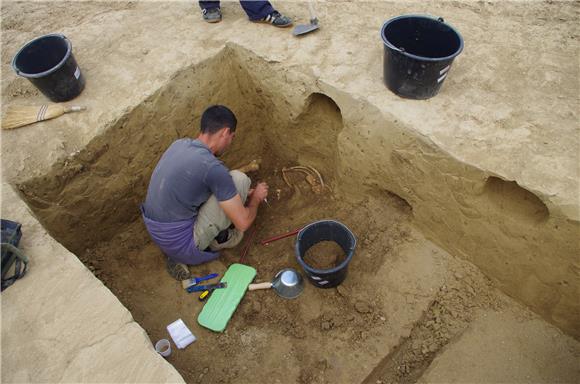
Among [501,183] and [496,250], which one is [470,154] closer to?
[501,183]

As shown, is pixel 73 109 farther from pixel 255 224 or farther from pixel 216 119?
pixel 255 224

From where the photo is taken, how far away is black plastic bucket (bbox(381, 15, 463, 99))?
100 inches

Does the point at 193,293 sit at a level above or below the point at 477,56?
below

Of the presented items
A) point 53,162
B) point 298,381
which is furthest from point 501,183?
point 53,162

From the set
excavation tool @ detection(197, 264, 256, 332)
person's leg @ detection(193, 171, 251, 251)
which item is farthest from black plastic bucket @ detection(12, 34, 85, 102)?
excavation tool @ detection(197, 264, 256, 332)

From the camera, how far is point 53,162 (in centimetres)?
286

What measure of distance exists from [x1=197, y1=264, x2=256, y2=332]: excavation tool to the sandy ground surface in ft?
0.26

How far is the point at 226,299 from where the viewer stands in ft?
9.33

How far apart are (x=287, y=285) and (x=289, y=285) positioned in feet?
0.05

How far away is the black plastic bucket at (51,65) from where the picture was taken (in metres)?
2.97

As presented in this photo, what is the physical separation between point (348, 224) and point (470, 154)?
1.12m

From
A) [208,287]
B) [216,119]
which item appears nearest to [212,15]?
[216,119]

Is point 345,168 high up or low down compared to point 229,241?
up

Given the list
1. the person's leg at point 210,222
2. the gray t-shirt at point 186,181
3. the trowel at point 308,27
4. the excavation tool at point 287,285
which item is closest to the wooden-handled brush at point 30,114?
the gray t-shirt at point 186,181
